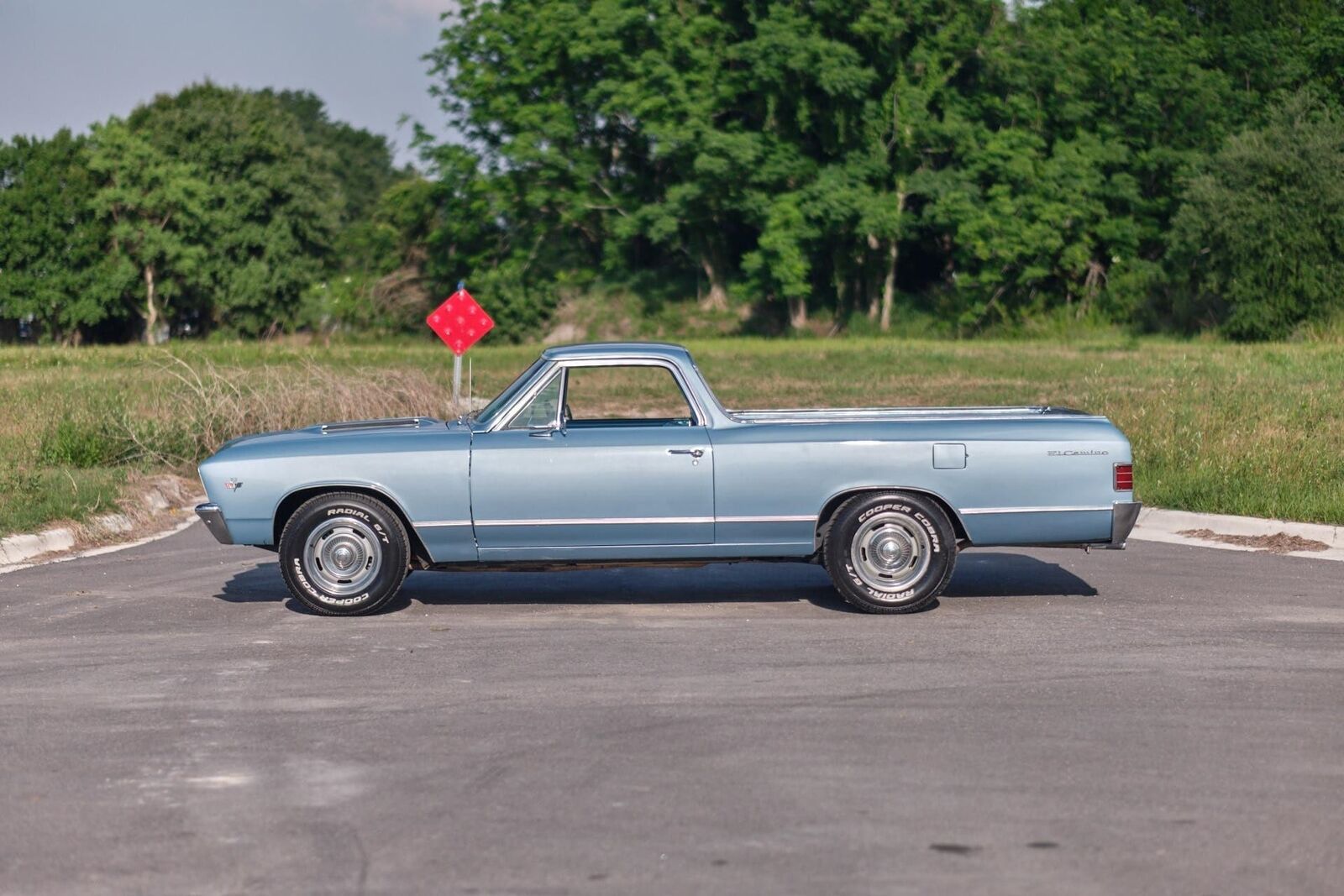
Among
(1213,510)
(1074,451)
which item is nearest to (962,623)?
(1074,451)

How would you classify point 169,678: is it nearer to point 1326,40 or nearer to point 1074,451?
point 1074,451

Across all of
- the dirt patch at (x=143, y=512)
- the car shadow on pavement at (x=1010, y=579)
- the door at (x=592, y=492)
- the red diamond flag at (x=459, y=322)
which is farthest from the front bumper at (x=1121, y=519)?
the red diamond flag at (x=459, y=322)

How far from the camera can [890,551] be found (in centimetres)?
1001

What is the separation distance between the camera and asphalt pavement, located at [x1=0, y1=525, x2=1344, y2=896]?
17.9ft

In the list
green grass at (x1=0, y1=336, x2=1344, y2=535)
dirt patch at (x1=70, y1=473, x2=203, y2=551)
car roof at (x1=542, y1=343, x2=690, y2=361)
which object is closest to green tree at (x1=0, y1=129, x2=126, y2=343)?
green grass at (x1=0, y1=336, x2=1344, y2=535)

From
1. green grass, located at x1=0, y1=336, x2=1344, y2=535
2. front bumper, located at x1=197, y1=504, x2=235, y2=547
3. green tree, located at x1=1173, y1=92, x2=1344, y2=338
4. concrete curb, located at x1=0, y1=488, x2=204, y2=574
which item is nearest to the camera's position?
front bumper, located at x1=197, y1=504, x2=235, y2=547

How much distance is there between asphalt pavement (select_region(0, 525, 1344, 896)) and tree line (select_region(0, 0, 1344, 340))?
44.5m

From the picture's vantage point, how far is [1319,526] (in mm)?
12859

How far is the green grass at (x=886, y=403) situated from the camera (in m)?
14.8

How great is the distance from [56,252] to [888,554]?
68.1 metres

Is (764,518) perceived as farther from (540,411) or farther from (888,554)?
(540,411)

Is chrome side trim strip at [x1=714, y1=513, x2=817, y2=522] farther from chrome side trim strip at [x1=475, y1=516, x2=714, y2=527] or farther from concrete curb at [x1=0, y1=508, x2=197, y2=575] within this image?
concrete curb at [x1=0, y1=508, x2=197, y2=575]

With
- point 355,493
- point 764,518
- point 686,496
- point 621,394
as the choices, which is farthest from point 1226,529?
point 621,394

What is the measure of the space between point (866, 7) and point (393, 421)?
52072 millimetres
